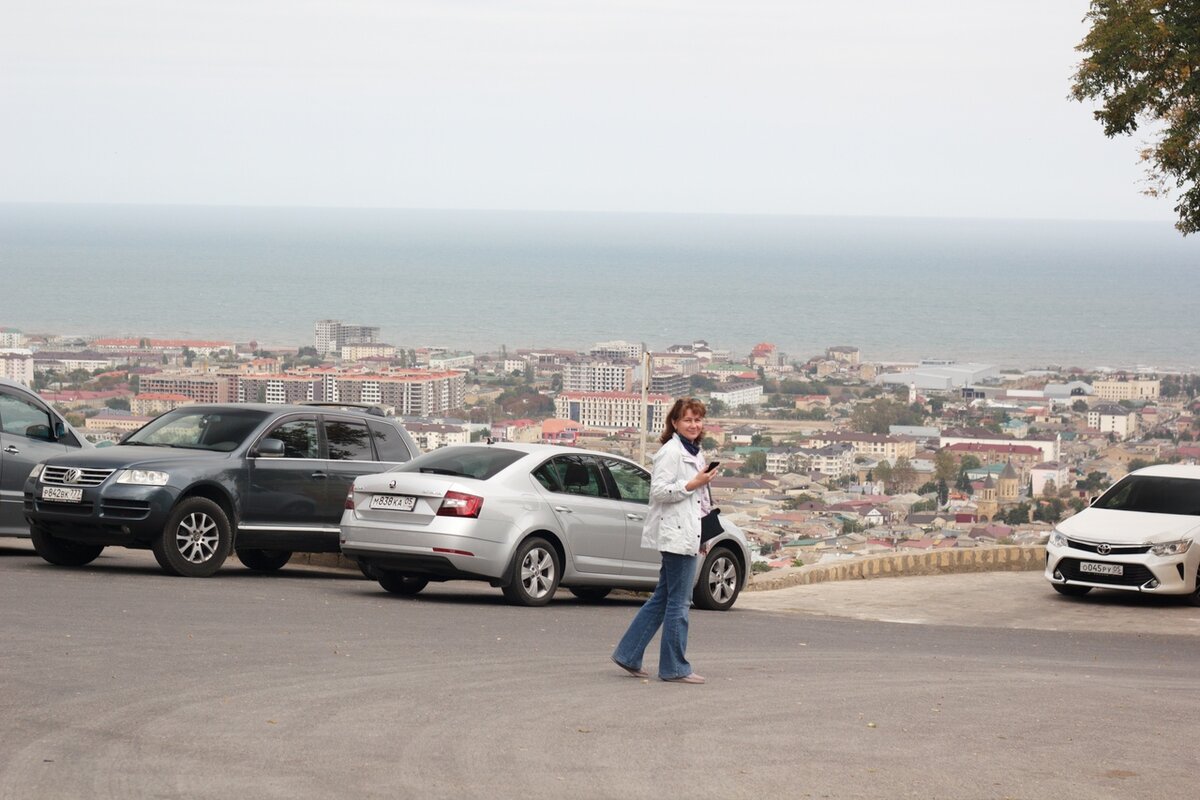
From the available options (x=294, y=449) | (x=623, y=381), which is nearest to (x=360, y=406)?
(x=294, y=449)

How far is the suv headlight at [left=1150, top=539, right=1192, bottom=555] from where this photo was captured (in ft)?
59.5

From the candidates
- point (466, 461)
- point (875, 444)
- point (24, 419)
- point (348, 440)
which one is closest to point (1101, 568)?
point (466, 461)

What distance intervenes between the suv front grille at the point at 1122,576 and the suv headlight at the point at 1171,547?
0.74ft

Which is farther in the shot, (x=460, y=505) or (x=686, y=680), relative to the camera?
(x=460, y=505)

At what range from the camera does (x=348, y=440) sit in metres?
18.0

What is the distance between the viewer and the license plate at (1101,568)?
60.0 ft

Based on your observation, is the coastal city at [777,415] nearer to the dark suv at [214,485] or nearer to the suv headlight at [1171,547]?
the dark suv at [214,485]

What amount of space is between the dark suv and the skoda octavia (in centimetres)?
721

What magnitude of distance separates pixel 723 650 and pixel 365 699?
4127 mm

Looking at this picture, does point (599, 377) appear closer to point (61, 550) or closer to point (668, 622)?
point (61, 550)

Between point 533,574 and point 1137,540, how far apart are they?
265 inches

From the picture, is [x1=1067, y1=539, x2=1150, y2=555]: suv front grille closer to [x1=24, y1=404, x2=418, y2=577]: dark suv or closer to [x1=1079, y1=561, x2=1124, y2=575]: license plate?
[x1=1079, y1=561, x2=1124, y2=575]: license plate

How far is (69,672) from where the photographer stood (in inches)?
390

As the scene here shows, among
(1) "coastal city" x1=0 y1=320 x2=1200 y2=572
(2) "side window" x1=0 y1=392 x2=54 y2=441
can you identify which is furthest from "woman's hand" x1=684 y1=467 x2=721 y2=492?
(2) "side window" x1=0 y1=392 x2=54 y2=441
